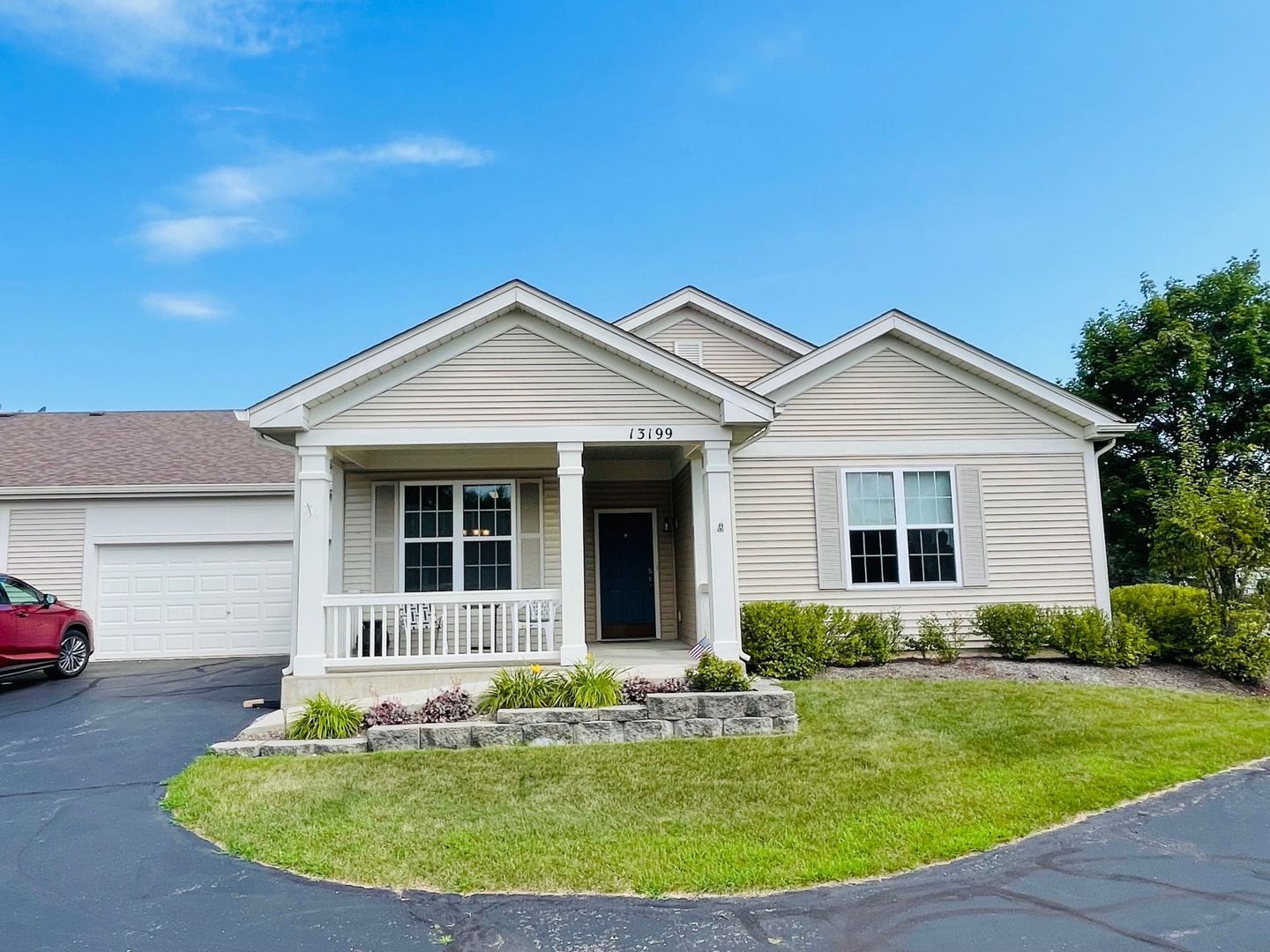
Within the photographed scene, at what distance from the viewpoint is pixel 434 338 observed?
9266mm

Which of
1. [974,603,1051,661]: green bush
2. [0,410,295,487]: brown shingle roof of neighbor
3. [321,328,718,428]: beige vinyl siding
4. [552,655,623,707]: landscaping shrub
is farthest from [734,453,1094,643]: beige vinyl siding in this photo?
[0,410,295,487]: brown shingle roof of neighbor

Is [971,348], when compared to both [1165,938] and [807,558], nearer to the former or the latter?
[807,558]

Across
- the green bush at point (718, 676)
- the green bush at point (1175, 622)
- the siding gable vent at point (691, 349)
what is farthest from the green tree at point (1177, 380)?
the green bush at point (718, 676)

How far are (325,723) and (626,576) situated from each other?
606 centimetres

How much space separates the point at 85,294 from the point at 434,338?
1899 centimetres

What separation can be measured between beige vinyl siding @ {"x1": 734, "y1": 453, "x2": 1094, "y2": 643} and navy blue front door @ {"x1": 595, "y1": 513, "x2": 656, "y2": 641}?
212cm

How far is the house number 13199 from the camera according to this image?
9477mm

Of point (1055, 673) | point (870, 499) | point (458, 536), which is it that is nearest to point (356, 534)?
point (458, 536)

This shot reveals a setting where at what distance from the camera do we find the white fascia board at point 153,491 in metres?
13.9

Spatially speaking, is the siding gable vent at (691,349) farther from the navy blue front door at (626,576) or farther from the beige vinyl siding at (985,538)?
the beige vinyl siding at (985,538)

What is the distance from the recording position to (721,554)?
941cm

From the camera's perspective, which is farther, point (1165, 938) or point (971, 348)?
A: point (971, 348)

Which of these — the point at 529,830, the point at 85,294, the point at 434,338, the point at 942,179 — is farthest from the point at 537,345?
the point at 85,294

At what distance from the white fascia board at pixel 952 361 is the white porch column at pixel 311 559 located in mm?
6407
